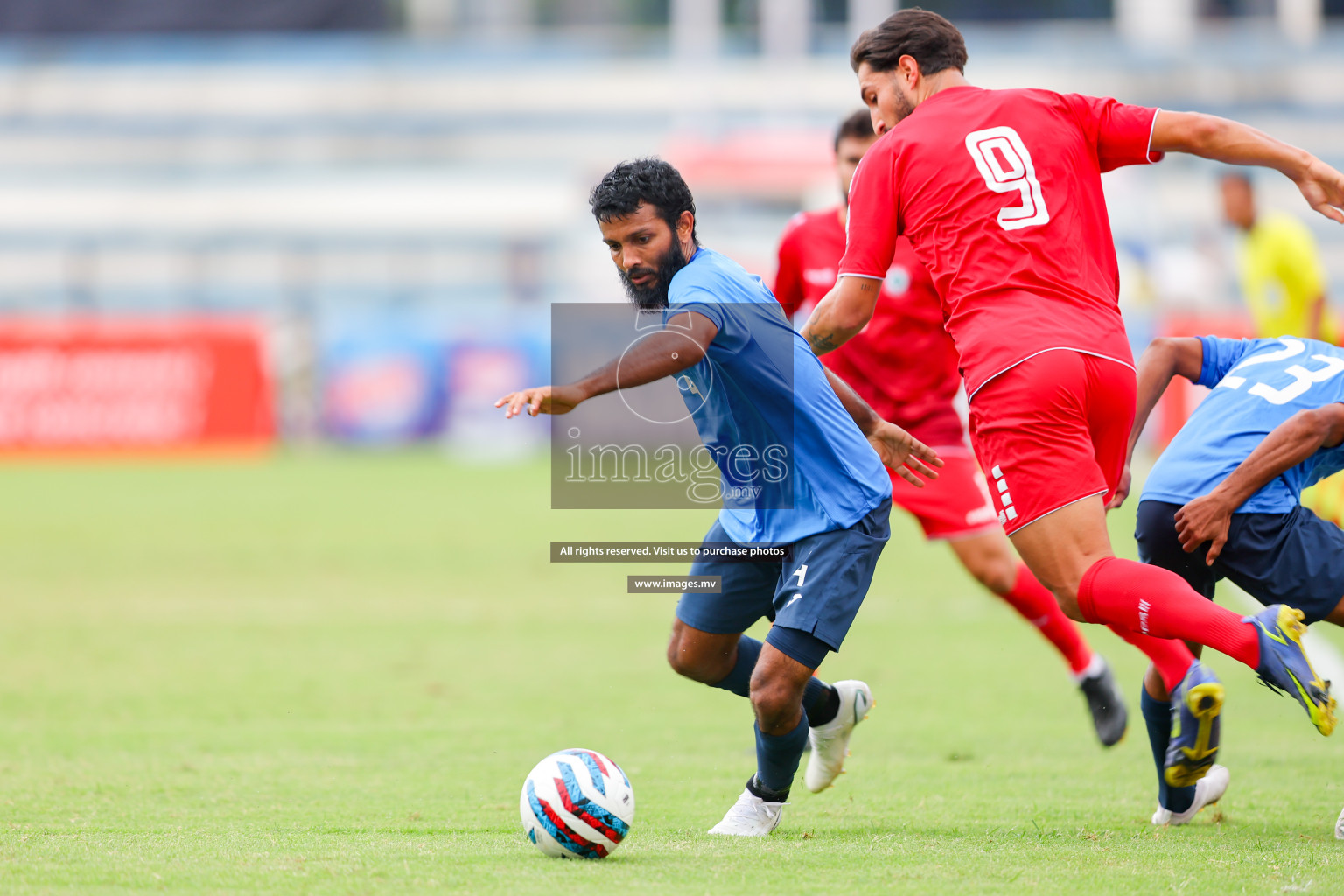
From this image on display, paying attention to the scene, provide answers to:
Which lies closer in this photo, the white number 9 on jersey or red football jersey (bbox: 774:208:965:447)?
the white number 9 on jersey

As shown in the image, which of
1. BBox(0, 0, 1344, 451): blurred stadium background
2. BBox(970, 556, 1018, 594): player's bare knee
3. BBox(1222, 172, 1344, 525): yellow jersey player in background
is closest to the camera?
BBox(970, 556, 1018, 594): player's bare knee

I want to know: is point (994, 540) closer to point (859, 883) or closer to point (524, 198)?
point (859, 883)

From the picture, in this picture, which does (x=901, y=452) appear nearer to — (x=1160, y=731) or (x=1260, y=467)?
(x=1260, y=467)

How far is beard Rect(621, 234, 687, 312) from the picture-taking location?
465cm

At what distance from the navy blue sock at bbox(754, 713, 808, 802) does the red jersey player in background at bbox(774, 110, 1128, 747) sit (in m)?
2.19

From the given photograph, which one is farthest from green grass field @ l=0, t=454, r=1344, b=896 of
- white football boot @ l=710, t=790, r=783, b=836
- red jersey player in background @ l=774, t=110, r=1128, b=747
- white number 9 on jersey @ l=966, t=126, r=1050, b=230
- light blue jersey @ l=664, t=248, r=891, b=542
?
white number 9 on jersey @ l=966, t=126, r=1050, b=230

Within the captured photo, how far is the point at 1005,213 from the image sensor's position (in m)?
4.54

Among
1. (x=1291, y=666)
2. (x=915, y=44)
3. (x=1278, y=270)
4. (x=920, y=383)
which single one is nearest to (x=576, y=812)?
(x=1291, y=666)

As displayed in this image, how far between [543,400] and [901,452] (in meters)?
1.37

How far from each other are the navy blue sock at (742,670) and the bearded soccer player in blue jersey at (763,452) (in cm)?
18

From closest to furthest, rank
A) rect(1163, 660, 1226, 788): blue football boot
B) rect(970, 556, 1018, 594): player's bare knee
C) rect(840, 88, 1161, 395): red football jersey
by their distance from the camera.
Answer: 1. rect(1163, 660, 1226, 788): blue football boot
2. rect(840, 88, 1161, 395): red football jersey
3. rect(970, 556, 1018, 594): player's bare knee

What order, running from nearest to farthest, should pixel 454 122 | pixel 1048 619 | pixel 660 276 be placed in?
pixel 660 276 → pixel 1048 619 → pixel 454 122

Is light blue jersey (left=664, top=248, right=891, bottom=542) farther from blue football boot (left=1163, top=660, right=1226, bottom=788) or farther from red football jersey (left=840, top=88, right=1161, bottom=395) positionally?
blue football boot (left=1163, top=660, right=1226, bottom=788)

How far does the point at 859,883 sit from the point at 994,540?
3061 millimetres
